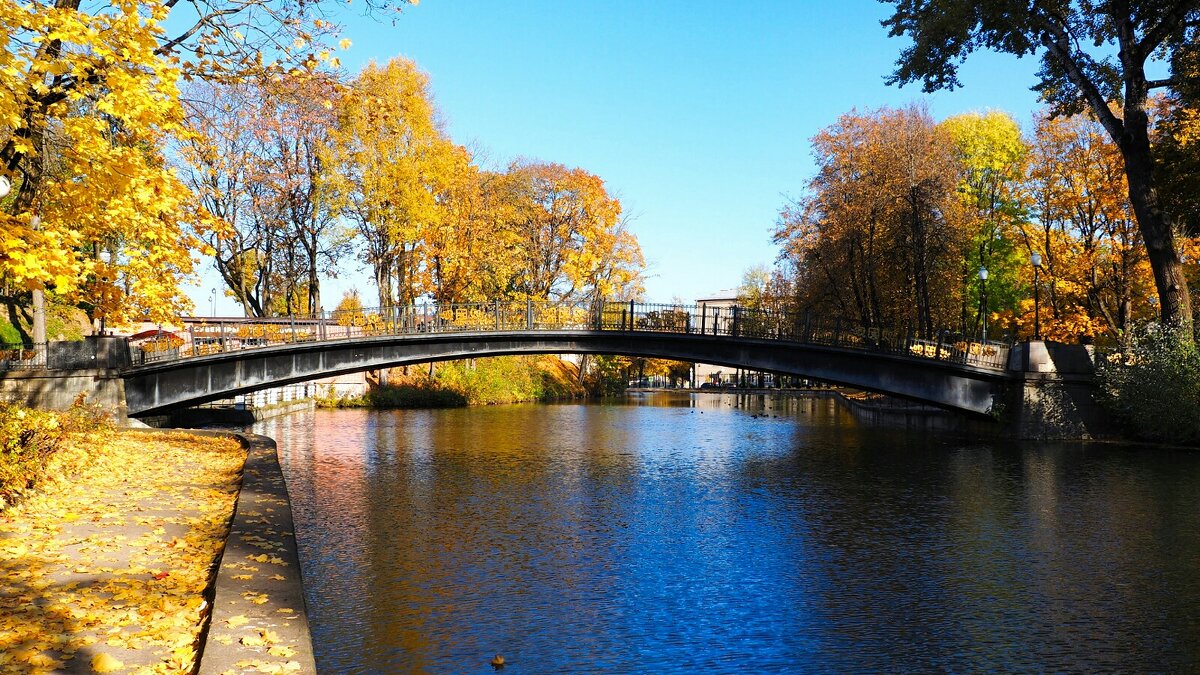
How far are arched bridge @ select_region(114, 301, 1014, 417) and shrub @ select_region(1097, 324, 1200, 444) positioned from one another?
3379 mm

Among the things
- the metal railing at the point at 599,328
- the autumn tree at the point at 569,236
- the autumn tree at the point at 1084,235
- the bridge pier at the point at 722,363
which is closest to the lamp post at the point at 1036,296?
the autumn tree at the point at 1084,235

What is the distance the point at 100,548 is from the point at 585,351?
22.9 m

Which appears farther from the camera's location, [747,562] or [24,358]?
[24,358]

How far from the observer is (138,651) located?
6.32m

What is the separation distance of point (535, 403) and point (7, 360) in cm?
3015

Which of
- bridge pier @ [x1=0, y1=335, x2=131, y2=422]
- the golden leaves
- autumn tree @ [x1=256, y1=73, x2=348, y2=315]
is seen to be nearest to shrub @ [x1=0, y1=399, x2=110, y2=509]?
the golden leaves

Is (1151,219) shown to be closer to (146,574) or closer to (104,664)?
(146,574)

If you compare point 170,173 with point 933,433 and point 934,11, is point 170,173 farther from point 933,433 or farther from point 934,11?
point 933,433

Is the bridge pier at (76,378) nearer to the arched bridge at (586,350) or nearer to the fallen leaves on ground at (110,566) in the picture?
the arched bridge at (586,350)

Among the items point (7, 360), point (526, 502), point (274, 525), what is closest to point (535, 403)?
point (7, 360)

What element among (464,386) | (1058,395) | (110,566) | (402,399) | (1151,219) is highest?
(1151,219)

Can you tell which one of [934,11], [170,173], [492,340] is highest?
[934,11]

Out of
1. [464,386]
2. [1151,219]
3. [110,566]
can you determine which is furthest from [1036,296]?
[110,566]

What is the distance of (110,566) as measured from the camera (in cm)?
860
